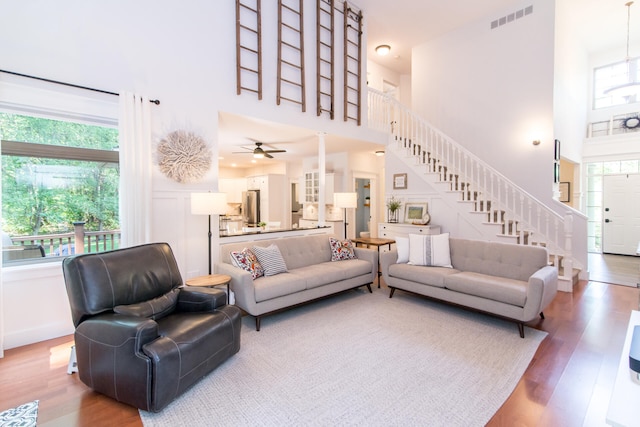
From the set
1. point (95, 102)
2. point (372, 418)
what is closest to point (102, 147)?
point (95, 102)

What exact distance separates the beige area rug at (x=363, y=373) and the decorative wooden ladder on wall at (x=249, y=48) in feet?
10.7

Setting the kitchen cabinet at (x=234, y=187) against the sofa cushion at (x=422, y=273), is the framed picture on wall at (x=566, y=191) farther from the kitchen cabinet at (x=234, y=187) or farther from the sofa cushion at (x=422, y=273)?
the kitchen cabinet at (x=234, y=187)

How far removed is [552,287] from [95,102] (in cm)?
535

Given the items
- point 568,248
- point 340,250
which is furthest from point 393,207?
point 568,248

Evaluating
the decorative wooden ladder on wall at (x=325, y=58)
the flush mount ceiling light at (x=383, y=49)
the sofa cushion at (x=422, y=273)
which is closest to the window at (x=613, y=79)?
the flush mount ceiling light at (x=383, y=49)

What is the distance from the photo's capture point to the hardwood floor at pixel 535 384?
75.5 inches

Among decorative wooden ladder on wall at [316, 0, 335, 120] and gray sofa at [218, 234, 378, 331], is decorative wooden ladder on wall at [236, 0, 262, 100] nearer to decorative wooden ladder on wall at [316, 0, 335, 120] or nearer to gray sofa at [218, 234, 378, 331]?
decorative wooden ladder on wall at [316, 0, 335, 120]

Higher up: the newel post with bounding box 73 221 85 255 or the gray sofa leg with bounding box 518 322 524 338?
the newel post with bounding box 73 221 85 255

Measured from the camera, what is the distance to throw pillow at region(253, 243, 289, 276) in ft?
12.1

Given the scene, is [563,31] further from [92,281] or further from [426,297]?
[92,281]

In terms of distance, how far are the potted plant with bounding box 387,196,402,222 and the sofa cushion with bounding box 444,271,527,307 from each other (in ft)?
9.04

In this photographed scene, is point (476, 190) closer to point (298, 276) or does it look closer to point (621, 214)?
point (298, 276)

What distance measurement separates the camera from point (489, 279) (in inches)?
134

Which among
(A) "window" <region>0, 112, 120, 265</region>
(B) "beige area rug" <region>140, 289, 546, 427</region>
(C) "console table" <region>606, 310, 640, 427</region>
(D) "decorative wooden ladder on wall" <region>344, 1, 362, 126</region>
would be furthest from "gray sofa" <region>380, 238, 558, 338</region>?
(A) "window" <region>0, 112, 120, 265</region>
